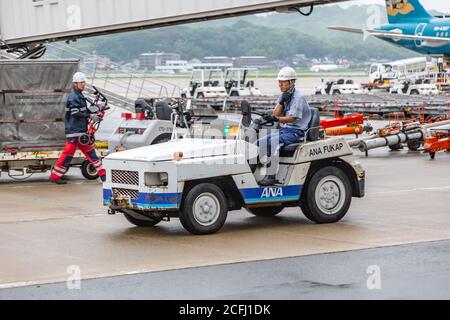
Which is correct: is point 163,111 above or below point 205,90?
above

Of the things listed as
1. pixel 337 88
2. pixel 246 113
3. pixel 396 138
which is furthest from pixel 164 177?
pixel 337 88

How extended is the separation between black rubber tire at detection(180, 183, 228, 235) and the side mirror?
0.98 meters

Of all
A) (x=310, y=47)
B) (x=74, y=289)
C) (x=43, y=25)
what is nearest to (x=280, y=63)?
(x=310, y=47)

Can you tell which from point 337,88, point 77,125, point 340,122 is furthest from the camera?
point 337,88

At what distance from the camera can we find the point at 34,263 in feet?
36.9

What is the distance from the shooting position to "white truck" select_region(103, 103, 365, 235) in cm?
1274

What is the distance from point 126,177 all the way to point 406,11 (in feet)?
202

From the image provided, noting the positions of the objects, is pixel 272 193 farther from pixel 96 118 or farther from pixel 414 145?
pixel 414 145

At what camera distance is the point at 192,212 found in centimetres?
1278

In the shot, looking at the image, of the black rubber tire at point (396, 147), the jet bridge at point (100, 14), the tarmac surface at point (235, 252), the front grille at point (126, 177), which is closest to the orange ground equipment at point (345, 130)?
the black rubber tire at point (396, 147)

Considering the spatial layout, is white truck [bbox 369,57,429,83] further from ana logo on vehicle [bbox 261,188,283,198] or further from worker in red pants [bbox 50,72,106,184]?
A: ana logo on vehicle [bbox 261,188,283,198]
